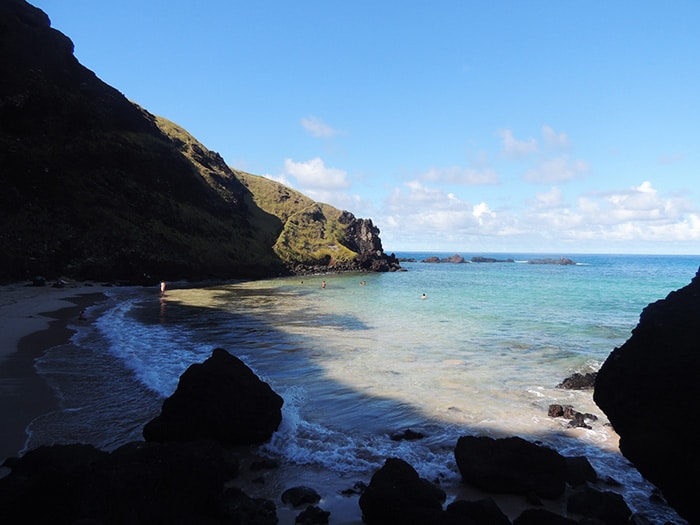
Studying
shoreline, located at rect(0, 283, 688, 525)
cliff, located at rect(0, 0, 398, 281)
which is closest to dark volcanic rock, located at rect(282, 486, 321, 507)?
shoreline, located at rect(0, 283, 688, 525)

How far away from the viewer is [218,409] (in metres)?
8.94

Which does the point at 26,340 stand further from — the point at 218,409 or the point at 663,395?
the point at 663,395

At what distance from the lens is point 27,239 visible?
152 ft

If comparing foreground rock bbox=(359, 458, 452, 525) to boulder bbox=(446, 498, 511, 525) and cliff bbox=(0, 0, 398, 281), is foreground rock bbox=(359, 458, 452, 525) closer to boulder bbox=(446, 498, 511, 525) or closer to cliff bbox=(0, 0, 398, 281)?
boulder bbox=(446, 498, 511, 525)

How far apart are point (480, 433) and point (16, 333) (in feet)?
69.6

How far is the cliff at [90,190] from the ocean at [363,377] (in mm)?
24636

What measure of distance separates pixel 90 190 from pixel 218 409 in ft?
213

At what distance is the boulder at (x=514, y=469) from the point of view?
23.1 ft

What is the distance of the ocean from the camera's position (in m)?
8.94

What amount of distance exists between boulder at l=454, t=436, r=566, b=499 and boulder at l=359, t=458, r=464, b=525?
1130mm

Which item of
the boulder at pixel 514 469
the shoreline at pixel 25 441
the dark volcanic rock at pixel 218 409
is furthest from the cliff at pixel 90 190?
the boulder at pixel 514 469

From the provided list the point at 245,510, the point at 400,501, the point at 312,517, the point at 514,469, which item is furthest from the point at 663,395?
the point at 245,510

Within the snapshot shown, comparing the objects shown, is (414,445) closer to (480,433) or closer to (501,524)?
(480,433)

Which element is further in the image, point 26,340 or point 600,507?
point 26,340
